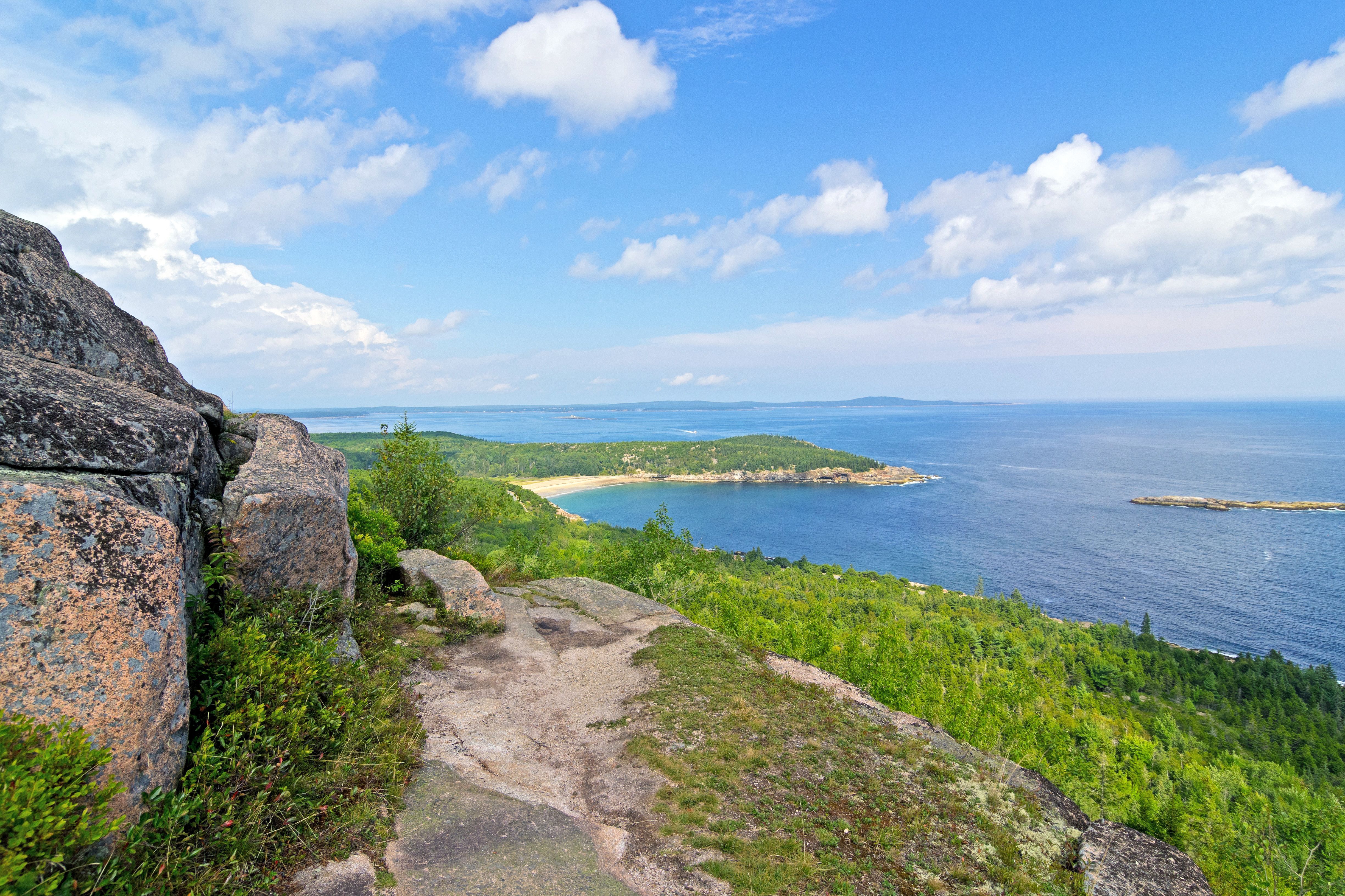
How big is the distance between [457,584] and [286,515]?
567 cm

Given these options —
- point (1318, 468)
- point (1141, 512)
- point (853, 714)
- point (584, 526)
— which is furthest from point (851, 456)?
point (853, 714)

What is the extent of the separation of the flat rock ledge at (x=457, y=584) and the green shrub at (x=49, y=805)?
29.1 feet

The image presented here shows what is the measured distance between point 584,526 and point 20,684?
233 ft

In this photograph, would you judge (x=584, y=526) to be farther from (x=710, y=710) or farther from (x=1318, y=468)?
(x=1318, y=468)

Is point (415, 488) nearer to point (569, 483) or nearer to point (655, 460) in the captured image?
point (569, 483)

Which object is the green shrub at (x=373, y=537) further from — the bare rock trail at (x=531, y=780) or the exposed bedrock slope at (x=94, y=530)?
the exposed bedrock slope at (x=94, y=530)

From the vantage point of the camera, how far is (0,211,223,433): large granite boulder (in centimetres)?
696

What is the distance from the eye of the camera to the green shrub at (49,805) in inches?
139

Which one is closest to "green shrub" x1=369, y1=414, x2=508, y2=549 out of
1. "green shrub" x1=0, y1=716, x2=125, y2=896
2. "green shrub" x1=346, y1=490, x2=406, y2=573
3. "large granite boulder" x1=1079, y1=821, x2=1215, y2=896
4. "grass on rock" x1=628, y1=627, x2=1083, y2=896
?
"green shrub" x1=346, y1=490, x2=406, y2=573

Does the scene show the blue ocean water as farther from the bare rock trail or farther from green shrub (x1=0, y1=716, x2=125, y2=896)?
green shrub (x1=0, y1=716, x2=125, y2=896)

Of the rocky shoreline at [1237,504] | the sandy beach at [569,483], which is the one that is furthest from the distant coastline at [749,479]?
the rocky shoreline at [1237,504]

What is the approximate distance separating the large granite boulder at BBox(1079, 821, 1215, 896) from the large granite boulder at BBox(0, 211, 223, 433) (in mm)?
12950

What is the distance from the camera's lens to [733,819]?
706 centimetres

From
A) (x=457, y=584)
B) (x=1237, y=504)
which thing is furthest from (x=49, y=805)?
(x=1237, y=504)
